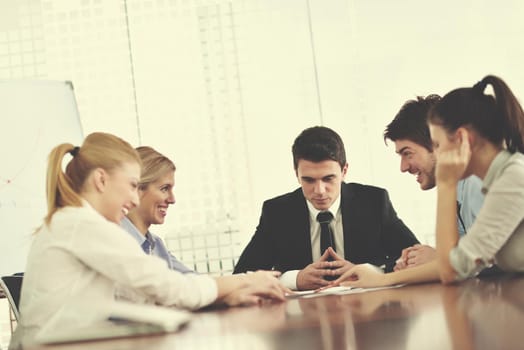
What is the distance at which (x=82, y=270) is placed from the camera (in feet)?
4.74

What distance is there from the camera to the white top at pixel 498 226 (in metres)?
1.70

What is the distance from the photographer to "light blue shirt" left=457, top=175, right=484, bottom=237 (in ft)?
7.95

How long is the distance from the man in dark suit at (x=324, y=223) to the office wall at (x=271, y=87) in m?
1.46

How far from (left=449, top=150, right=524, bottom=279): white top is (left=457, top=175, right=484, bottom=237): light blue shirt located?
622mm

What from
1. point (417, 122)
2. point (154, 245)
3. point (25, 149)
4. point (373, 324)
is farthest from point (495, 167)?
point (25, 149)

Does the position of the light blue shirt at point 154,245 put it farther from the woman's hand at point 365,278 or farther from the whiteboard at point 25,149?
the whiteboard at point 25,149

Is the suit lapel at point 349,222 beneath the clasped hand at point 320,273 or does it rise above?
above

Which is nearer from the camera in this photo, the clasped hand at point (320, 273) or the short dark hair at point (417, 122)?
the clasped hand at point (320, 273)

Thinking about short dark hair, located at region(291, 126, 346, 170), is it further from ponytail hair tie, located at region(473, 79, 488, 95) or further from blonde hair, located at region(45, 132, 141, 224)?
blonde hair, located at region(45, 132, 141, 224)

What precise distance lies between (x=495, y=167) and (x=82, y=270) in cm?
102

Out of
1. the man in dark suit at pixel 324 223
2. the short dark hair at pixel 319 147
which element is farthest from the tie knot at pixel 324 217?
the short dark hair at pixel 319 147

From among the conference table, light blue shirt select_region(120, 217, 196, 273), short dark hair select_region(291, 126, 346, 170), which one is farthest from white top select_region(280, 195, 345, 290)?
the conference table

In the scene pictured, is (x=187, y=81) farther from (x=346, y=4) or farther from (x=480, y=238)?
(x=480, y=238)

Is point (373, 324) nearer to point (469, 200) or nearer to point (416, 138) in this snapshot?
point (469, 200)
